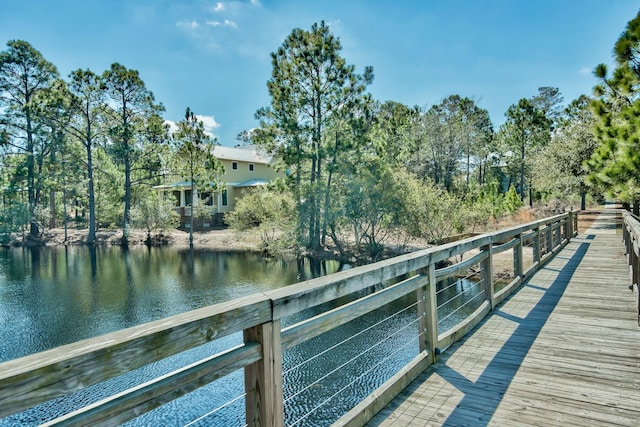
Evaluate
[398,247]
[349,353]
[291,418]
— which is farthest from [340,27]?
[291,418]

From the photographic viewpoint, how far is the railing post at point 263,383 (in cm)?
161

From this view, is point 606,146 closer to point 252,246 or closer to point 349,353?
point 349,353

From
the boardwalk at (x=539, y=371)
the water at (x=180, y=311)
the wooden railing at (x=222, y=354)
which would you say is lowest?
the water at (x=180, y=311)

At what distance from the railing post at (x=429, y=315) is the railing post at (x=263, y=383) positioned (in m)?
1.55

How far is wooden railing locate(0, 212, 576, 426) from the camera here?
1012 mm

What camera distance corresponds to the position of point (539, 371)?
2863mm

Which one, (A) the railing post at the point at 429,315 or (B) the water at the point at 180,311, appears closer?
(A) the railing post at the point at 429,315

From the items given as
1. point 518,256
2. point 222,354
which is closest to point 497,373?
point 222,354

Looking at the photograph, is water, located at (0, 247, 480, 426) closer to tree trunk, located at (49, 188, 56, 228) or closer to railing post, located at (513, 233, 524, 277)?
railing post, located at (513, 233, 524, 277)

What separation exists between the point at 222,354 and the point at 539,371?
2.47 m

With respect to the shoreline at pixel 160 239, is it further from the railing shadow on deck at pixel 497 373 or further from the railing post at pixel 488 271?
the railing shadow on deck at pixel 497 373

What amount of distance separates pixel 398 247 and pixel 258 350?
16226mm

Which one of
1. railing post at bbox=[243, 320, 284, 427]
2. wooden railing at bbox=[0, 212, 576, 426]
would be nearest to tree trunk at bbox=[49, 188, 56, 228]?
wooden railing at bbox=[0, 212, 576, 426]

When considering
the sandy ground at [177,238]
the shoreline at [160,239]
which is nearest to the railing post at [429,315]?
the sandy ground at [177,238]
